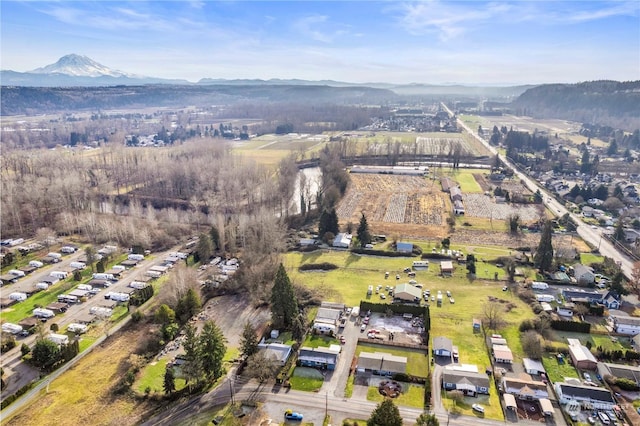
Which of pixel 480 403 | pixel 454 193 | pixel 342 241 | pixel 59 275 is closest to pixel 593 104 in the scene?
pixel 454 193

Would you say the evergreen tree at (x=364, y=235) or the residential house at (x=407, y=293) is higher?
the evergreen tree at (x=364, y=235)

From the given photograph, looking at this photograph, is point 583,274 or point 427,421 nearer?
point 427,421

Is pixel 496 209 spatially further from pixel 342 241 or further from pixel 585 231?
pixel 342 241

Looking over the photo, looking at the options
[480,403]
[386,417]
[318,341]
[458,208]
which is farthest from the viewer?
[458,208]

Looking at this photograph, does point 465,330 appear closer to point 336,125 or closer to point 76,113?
point 336,125

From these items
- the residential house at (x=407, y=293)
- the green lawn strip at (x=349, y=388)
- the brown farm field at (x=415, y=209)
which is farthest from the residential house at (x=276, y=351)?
the brown farm field at (x=415, y=209)

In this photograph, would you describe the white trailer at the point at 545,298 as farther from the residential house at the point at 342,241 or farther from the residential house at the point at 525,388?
the residential house at the point at 342,241
